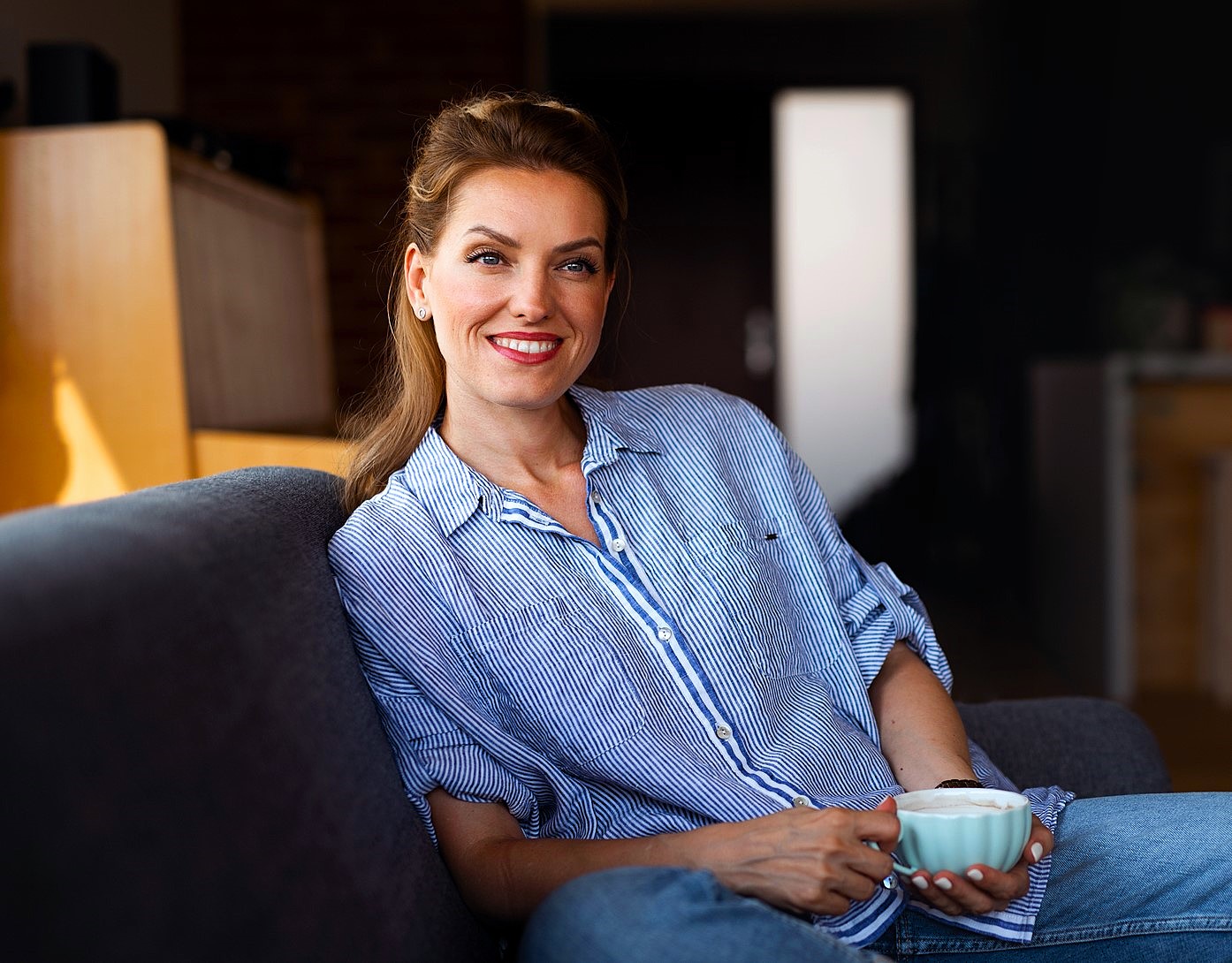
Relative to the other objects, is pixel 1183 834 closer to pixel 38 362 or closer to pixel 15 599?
pixel 15 599

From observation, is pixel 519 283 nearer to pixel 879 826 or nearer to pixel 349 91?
pixel 879 826

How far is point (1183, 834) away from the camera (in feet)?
3.98

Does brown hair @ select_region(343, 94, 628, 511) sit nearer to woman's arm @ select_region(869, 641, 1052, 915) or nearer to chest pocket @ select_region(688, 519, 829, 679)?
chest pocket @ select_region(688, 519, 829, 679)

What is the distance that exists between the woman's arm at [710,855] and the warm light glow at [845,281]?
5013 millimetres

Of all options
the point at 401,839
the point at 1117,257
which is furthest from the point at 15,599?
the point at 1117,257

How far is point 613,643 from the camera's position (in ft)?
4.18

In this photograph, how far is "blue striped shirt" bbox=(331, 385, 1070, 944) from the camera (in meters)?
1.23

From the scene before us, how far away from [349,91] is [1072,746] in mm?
3932

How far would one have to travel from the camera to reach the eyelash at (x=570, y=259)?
136cm

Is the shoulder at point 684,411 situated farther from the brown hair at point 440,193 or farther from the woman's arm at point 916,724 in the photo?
the woman's arm at point 916,724

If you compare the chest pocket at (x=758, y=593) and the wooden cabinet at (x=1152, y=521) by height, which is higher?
the chest pocket at (x=758, y=593)

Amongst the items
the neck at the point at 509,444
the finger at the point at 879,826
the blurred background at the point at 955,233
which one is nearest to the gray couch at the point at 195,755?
the neck at the point at 509,444

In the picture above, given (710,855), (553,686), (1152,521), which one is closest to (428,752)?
(553,686)

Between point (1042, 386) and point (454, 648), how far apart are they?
4.06 metres
